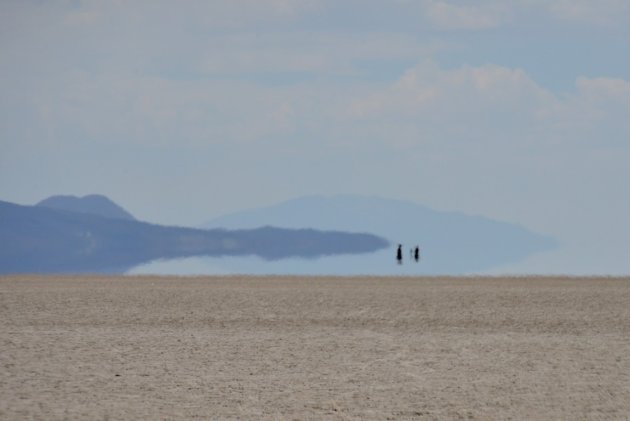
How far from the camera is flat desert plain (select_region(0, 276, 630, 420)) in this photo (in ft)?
40.6

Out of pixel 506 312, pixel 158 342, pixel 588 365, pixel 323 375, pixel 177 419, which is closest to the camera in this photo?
pixel 177 419

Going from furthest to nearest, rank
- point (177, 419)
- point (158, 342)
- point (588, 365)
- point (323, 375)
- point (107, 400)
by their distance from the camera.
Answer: point (158, 342) → point (588, 365) → point (323, 375) → point (107, 400) → point (177, 419)

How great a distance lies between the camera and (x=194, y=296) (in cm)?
2700

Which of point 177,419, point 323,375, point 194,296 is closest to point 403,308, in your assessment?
point 194,296

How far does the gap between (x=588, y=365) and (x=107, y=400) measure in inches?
277

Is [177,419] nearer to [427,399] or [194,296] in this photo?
[427,399]

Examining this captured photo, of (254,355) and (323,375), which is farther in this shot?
(254,355)

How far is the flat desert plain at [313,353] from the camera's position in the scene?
12.4m

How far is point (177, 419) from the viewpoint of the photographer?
11.5 metres

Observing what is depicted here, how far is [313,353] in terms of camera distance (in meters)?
16.7

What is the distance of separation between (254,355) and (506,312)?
8.64m

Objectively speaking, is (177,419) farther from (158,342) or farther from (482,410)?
(158,342)

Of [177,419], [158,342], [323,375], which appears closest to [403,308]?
[158,342]

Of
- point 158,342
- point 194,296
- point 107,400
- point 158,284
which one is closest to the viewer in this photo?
point 107,400
